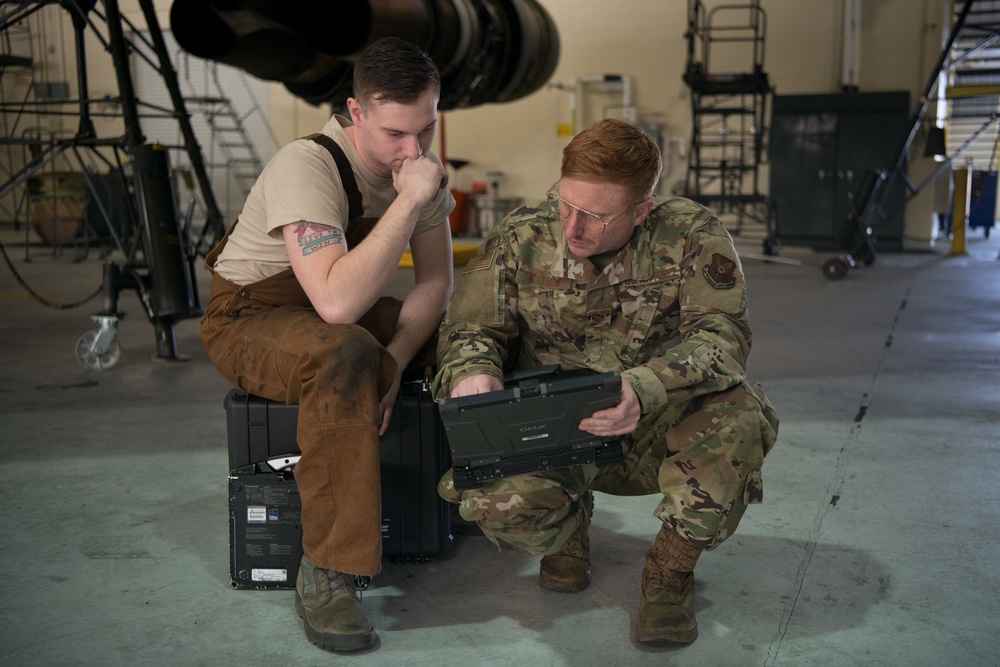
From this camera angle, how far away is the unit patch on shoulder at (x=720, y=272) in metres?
1.85

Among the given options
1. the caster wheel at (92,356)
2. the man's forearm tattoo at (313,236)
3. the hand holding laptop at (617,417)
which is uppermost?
the man's forearm tattoo at (313,236)

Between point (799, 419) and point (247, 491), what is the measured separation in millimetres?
2185

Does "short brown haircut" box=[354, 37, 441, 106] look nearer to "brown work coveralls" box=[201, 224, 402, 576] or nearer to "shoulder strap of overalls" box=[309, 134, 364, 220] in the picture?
"shoulder strap of overalls" box=[309, 134, 364, 220]

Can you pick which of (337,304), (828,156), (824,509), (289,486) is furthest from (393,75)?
(828,156)

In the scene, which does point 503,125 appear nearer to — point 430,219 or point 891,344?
point 891,344

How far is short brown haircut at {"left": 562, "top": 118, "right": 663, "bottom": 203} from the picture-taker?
1.74 m

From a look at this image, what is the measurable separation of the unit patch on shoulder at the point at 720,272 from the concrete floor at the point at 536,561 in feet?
2.23

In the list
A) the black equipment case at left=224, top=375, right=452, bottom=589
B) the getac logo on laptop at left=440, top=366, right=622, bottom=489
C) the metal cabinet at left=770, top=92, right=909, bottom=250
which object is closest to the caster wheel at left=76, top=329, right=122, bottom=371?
the black equipment case at left=224, top=375, right=452, bottom=589

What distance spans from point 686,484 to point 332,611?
2.38 ft

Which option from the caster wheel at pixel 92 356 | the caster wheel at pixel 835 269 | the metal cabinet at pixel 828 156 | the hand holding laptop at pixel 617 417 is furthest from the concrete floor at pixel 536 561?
the metal cabinet at pixel 828 156

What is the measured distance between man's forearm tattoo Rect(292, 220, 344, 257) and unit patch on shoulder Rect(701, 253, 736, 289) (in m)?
0.76

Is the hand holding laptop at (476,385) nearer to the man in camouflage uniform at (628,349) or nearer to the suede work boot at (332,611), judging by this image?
the man in camouflage uniform at (628,349)

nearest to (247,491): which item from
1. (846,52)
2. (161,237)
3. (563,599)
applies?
(563,599)

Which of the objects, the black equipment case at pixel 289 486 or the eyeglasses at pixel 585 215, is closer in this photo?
the eyeglasses at pixel 585 215
